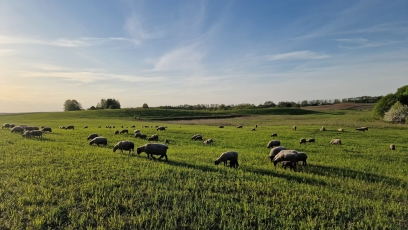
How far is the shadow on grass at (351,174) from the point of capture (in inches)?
507

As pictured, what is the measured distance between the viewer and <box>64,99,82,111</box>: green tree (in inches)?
6403

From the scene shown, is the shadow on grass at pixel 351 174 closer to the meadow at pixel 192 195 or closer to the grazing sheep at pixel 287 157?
the meadow at pixel 192 195

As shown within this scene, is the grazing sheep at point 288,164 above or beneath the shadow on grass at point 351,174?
above

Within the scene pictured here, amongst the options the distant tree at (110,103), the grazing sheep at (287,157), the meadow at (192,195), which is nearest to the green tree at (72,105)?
the distant tree at (110,103)

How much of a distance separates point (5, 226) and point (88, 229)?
7.95ft

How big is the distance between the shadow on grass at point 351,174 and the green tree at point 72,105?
17242cm

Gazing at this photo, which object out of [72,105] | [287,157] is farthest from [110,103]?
[287,157]

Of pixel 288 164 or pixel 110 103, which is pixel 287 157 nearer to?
pixel 288 164

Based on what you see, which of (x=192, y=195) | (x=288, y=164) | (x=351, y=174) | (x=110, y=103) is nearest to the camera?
(x=192, y=195)

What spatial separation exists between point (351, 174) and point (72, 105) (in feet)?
579

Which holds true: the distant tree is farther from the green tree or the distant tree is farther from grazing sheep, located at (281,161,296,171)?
grazing sheep, located at (281,161,296,171)

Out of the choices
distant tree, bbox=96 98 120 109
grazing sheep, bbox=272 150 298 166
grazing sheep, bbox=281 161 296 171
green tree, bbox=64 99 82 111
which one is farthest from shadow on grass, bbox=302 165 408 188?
green tree, bbox=64 99 82 111

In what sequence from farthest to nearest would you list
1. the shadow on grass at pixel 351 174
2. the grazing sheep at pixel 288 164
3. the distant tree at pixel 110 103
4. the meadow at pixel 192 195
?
the distant tree at pixel 110 103 < the grazing sheep at pixel 288 164 < the shadow on grass at pixel 351 174 < the meadow at pixel 192 195

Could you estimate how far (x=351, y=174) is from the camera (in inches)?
555
